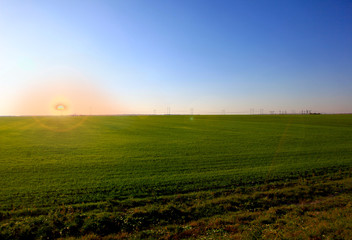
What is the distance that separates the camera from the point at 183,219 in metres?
8.41

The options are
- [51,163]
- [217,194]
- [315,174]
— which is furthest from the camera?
[51,163]

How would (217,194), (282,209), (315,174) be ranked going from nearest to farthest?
(282,209)
(217,194)
(315,174)

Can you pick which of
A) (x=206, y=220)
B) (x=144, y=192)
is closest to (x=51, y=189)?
(x=144, y=192)

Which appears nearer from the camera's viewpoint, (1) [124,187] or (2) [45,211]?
(2) [45,211]

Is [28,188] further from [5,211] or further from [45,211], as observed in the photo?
[45,211]

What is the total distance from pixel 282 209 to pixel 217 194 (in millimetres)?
3445

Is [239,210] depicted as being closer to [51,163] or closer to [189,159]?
[189,159]

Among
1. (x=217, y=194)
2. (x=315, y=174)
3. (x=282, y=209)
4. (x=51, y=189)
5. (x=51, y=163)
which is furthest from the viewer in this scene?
(x=51, y=163)

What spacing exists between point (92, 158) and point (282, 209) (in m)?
18.2

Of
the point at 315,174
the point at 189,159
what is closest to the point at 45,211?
the point at 189,159

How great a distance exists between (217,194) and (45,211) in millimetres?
9093

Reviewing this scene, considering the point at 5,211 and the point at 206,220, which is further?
the point at 5,211

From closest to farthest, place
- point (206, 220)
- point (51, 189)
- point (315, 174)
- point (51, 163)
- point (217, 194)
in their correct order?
point (206, 220) < point (217, 194) < point (51, 189) < point (315, 174) < point (51, 163)

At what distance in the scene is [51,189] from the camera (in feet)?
39.2
